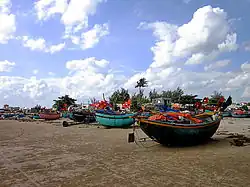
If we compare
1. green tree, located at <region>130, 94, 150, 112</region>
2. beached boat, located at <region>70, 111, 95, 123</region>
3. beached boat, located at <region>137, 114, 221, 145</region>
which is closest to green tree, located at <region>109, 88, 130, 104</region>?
green tree, located at <region>130, 94, 150, 112</region>

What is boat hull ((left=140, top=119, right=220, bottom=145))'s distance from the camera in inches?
386

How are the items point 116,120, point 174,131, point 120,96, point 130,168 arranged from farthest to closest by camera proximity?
1. point 120,96
2. point 116,120
3. point 174,131
4. point 130,168

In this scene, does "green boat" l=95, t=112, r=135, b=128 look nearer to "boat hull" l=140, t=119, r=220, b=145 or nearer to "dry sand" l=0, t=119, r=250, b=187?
"boat hull" l=140, t=119, r=220, b=145

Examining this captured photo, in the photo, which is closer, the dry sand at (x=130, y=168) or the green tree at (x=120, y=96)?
the dry sand at (x=130, y=168)

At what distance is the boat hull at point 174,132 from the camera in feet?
32.2

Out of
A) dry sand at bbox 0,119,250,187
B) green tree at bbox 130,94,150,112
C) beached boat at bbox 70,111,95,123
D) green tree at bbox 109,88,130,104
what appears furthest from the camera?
green tree at bbox 109,88,130,104

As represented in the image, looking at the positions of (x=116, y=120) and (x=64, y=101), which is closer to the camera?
(x=116, y=120)

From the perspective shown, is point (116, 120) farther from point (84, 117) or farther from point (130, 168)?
point (130, 168)

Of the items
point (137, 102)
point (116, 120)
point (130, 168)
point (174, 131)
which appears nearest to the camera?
point (130, 168)

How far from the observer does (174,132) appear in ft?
32.3

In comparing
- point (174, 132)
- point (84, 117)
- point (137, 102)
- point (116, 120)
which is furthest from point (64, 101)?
point (174, 132)

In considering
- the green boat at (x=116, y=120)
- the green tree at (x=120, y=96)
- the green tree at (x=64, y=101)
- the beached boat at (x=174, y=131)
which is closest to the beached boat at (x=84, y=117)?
the green boat at (x=116, y=120)

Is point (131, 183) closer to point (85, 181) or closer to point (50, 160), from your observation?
point (85, 181)

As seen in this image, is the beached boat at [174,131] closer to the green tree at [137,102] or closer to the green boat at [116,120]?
the green boat at [116,120]
